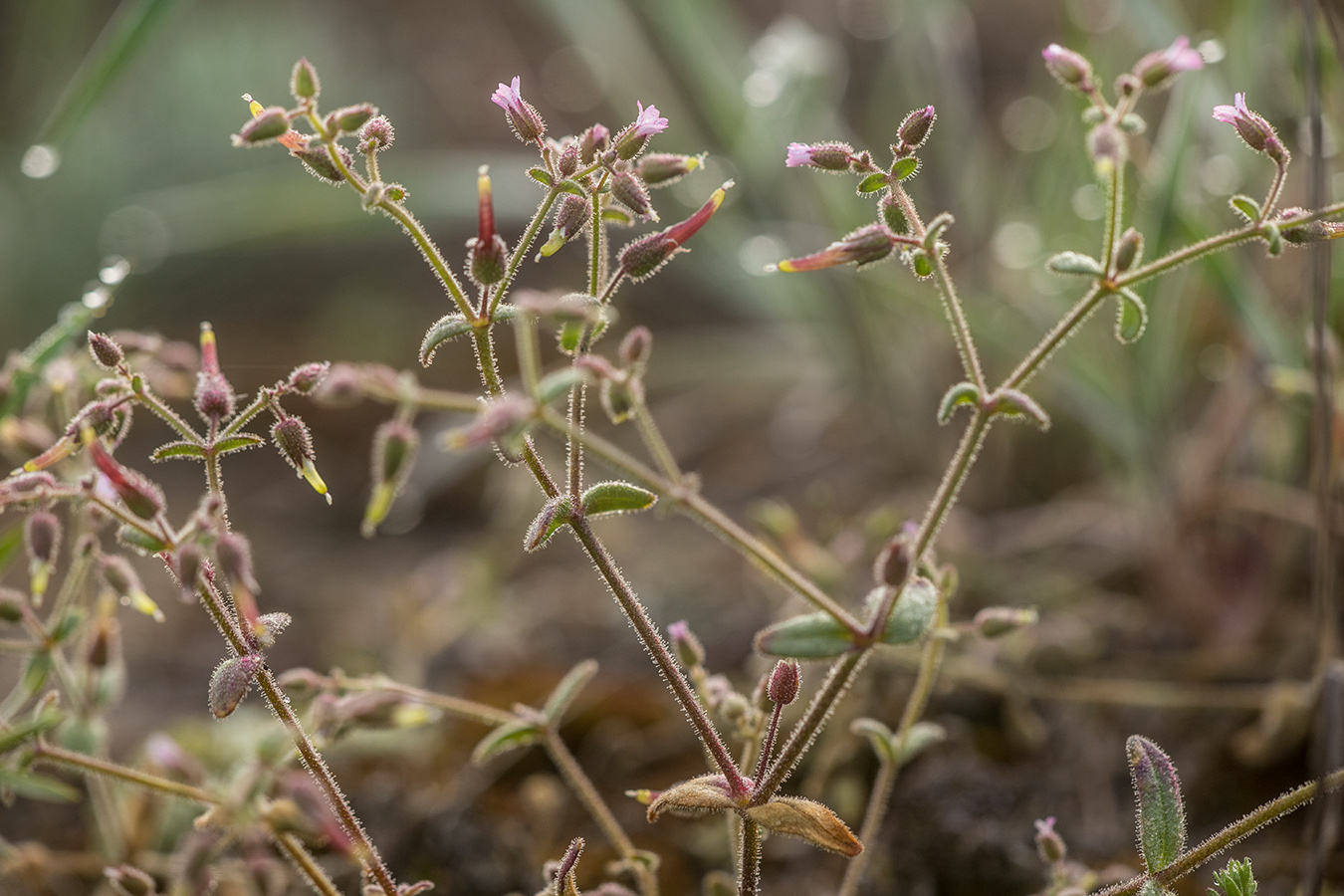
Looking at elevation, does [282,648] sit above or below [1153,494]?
above

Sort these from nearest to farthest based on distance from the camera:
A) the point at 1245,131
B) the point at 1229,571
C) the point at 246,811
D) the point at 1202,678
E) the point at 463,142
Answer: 1. the point at 246,811
2. the point at 1245,131
3. the point at 1202,678
4. the point at 1229,571
5. the point at 463,142

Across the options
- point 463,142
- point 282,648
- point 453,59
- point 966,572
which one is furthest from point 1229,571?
point 453,59

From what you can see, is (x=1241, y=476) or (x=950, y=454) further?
(x=950, y=454)

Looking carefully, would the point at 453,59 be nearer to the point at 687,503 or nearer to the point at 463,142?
the point at 463,142

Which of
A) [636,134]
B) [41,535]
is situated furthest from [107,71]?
[636,134]

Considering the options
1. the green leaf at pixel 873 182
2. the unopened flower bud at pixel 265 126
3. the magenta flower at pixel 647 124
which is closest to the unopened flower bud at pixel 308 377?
the unopened flower bud at pixel 265 126

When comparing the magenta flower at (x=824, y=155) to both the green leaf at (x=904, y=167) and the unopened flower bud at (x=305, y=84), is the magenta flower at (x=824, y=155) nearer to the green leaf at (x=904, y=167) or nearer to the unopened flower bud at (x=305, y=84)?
the green leaf at (x=904, y=167)

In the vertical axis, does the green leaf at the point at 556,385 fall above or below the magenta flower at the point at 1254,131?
above
